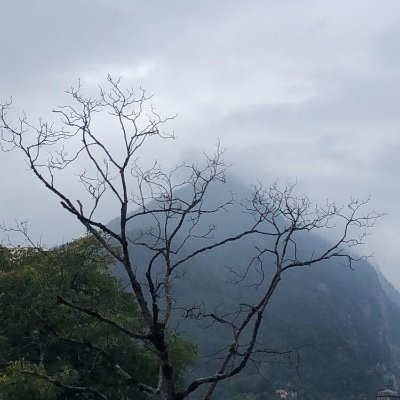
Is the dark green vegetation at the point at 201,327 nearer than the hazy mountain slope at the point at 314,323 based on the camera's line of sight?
Yes

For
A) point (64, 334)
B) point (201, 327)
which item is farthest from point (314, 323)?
point (201, 327)

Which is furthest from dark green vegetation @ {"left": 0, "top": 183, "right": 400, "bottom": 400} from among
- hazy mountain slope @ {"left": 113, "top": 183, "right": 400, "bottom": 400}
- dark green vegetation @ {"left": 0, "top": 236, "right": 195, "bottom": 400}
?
hazy mountain slope @ {"left": 113, "top": 183, "right": 400, "bottom": 400}

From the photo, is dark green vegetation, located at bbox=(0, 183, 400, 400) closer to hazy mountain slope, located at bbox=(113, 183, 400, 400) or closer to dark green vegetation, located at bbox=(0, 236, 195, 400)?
dark green vegetation, located at bbox=(0, 236, 195, 400)

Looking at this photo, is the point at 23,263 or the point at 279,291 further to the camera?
the point at 279,291

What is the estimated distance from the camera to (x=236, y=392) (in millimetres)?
64188

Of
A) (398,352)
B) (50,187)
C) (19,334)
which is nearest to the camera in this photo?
(50,187)

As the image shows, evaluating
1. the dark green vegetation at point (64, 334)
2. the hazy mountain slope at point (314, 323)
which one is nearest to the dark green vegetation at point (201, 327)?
the dark green vegetation at point (64, 334)

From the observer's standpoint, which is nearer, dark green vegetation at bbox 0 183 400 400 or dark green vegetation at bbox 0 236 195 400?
dark green vegetation at bbox 0 183 400 400

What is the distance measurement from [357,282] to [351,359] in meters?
74.2

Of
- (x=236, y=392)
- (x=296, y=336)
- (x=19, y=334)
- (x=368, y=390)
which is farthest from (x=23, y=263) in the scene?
(x=296, y=336)

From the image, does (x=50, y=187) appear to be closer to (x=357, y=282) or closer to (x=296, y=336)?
(x=296, y=336)

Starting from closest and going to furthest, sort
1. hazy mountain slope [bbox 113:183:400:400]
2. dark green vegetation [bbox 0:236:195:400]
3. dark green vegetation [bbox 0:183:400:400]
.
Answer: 1. dark green vegetation [bbox 0:183:400:400]
2. dark green vegetation [bbox 0:236:195:400]
3. hazy mountain slope [bbox 113:183:400:400]

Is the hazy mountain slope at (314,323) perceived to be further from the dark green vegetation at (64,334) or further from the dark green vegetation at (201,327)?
the dark green vegetation at (64,334)

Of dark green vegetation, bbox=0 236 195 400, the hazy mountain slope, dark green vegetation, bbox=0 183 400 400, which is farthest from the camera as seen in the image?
the hazy mountain slope
